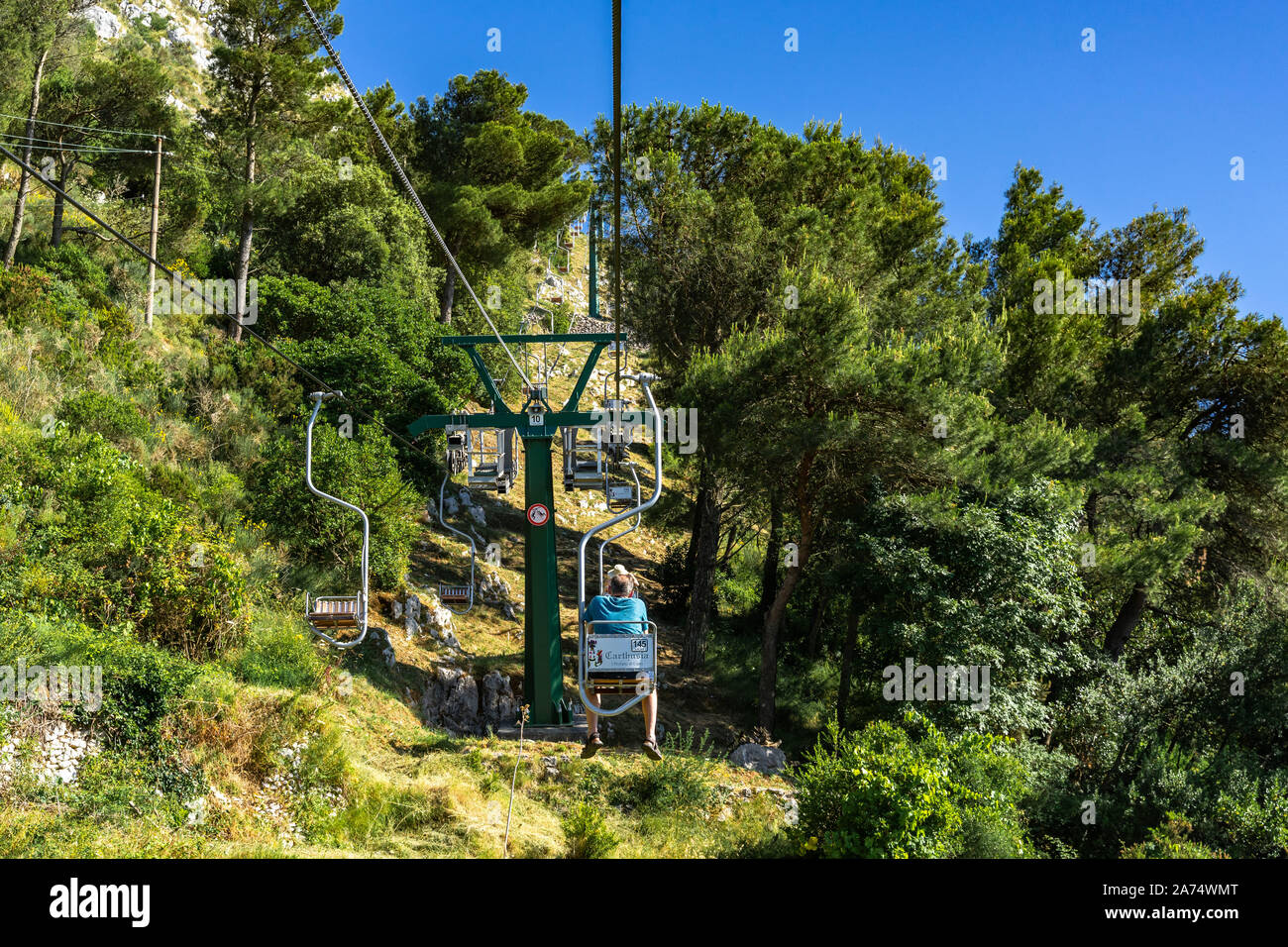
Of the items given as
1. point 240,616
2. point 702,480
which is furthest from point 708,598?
point 240,616

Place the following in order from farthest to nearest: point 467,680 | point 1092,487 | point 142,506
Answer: point 1092,487
point 467,680
point 142,506

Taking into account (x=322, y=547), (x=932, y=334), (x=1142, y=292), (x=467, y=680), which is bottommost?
(x=467, y=680)

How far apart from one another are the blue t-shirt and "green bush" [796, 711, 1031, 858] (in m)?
3.24

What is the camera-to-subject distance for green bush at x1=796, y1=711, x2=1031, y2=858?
8578mm

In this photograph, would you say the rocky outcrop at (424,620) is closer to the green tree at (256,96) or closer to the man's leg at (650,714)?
the man's leg at (650,714)

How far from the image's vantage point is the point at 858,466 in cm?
1658

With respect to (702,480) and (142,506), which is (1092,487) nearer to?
(702,480)

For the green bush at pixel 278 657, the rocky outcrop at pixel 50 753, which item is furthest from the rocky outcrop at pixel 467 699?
the rocky outcrop at pixel 50 753

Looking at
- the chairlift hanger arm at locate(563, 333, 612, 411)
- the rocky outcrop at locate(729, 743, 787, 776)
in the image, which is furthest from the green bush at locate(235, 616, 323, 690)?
the rocky outcrop at locate(729, 743, 787, 776)

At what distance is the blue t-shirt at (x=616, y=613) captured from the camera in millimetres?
8109

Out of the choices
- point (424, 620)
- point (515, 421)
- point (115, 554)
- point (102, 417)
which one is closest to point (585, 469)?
point (515, 421)

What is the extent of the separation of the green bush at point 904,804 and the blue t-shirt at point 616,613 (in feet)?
10.6

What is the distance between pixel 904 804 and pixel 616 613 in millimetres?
3813

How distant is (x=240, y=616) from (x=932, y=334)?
16273mm
